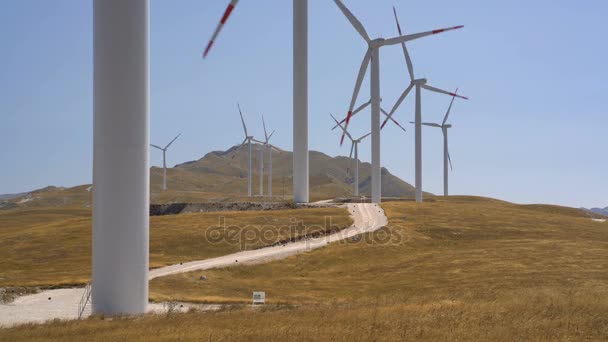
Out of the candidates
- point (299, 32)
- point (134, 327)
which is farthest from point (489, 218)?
Result: point (134, 327)

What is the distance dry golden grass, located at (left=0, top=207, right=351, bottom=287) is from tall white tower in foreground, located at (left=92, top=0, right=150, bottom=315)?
18.4 metres

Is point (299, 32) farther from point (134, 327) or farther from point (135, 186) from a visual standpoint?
point (134, 327)

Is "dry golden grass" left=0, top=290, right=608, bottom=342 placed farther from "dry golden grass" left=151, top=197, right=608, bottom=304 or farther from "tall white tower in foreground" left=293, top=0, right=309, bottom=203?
"tall white tower in foreground" left=293, top=0, right=309, bottom=203

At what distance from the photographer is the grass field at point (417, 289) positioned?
18.9 meters

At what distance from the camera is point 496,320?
2041cm

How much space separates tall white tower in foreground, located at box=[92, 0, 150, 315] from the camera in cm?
2584

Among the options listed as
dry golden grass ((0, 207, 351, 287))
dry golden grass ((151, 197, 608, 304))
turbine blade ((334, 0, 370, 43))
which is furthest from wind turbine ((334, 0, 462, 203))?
dry golden grass ((151, 197, 608, 304))

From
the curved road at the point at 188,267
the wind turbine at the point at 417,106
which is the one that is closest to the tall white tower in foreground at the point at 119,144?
the curved road at the point at 188,267

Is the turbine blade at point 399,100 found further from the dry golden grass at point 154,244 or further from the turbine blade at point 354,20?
the dry golden grass at point 154,244

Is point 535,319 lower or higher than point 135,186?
lower

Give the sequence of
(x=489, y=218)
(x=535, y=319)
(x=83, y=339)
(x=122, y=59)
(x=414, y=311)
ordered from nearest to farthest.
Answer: (x=83, y=339) → (x=535, y=319) → (x=414, y=311) → (x=122, y=59) → (x=489, y=218)

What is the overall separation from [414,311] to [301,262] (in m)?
34.1

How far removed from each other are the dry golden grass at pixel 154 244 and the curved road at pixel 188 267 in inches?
106

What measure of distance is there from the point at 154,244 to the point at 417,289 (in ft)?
117
